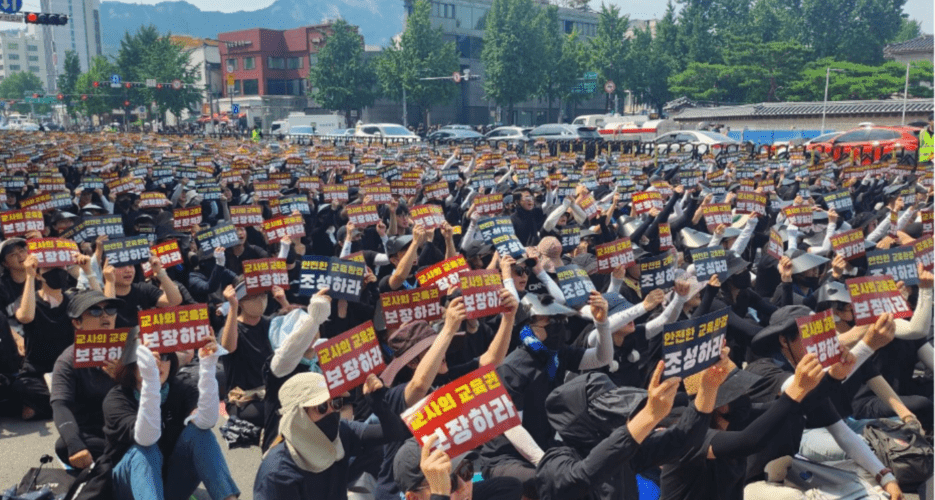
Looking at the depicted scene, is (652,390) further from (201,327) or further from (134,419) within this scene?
(201,327)

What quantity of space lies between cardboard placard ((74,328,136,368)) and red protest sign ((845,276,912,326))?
451cm

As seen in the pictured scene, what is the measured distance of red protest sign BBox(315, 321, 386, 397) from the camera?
4312mm

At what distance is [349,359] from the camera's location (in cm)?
454

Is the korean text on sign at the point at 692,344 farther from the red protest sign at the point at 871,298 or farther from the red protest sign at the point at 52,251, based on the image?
the red protest sign at the point at 52,251

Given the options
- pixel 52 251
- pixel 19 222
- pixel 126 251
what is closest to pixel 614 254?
pixel 126 251

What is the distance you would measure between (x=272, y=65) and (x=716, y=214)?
3334 inches

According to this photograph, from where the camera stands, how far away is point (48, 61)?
196 m

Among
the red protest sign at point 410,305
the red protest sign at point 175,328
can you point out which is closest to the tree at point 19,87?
the red protest sign at point 410,305

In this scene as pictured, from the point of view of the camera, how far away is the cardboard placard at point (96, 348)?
5098 millimetres

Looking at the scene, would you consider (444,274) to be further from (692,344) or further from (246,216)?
(246,216)

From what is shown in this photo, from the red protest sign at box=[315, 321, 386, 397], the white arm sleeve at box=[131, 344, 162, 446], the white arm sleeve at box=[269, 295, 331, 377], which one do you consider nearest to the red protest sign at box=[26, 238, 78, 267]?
the white arm sleeve at box=[269, 295, 331, 377]

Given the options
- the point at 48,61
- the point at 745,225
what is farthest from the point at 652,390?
the point at 48,61

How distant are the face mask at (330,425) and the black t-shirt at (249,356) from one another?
7.00 ft

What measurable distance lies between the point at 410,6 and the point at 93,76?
34046mm
